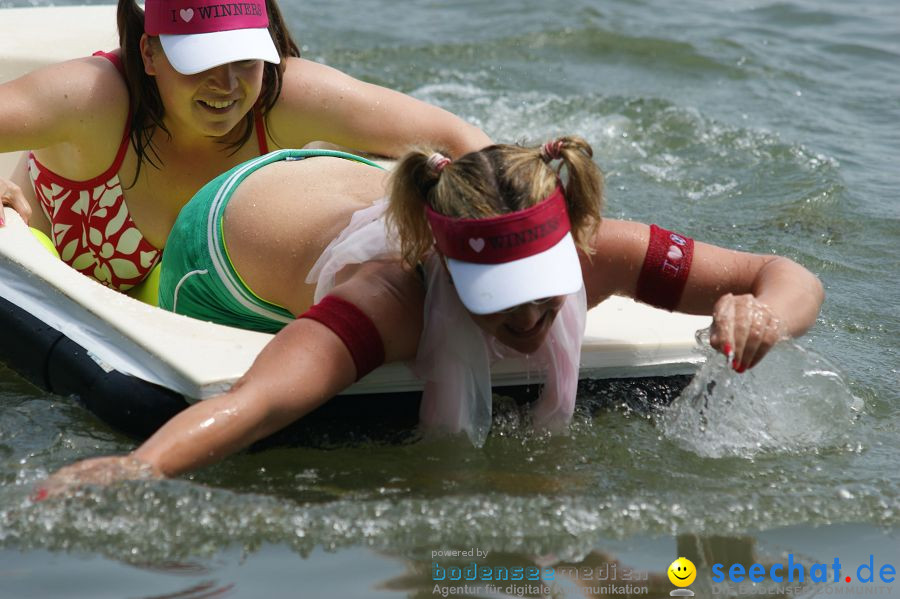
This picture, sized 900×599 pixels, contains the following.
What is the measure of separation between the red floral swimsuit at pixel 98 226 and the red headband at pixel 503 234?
129 centimetres

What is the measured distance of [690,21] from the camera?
800 cm

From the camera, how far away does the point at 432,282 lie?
8.73 ft

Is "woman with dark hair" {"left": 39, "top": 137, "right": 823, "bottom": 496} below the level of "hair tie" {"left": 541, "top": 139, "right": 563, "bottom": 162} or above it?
below

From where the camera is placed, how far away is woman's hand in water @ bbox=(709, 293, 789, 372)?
2.58m

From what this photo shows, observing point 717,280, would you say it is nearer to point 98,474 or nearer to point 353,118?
point 353,118

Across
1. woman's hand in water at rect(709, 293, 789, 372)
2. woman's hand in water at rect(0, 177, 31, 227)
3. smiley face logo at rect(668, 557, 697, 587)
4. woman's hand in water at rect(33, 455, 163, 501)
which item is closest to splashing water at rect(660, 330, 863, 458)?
woman's hand in water at rect(709, 293, 789, 372)

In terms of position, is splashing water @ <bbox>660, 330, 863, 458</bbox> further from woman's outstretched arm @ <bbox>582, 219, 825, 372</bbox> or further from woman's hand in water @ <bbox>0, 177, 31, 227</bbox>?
woman's hand in water @ <bbox>0, 177, 31, 227</bbox>

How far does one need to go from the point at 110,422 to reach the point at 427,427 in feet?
2.23

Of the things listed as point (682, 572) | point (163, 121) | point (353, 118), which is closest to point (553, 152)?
point (682, 572)

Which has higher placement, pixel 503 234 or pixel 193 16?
pixel 193 16

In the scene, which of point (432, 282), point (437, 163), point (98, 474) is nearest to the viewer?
point (98, 474)

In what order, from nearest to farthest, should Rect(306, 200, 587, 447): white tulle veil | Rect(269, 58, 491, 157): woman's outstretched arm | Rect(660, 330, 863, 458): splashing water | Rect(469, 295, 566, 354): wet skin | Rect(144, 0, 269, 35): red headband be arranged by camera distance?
Rect(469, 295, 566, 354): wet skin, Rect(306, 200, 587, 447): white tulle veil, Rect(660, 330, 863, 458): splashing water, Rect(144, 0, 269, 35): red headband, Rect(269, 58, 491, 157): woman's outstretched arm

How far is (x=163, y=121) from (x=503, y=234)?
56.3 inches

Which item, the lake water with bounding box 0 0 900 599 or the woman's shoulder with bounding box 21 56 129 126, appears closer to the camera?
the lake water with bounding box 0 0 900 599
